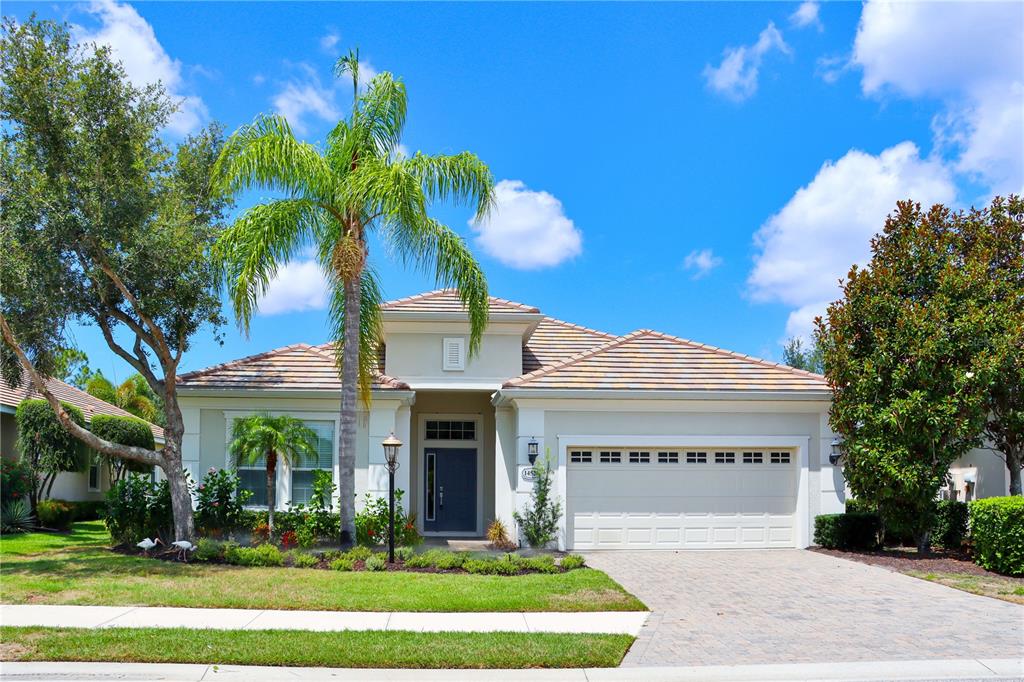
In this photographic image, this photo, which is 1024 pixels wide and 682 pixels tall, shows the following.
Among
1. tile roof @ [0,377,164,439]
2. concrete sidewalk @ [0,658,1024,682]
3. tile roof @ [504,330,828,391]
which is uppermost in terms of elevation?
tile roof @ [504,330,828,391]

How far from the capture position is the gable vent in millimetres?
18578

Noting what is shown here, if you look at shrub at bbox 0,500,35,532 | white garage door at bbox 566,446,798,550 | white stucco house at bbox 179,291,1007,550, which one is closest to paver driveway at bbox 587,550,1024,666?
white garage door at bbox 566,446,798,550

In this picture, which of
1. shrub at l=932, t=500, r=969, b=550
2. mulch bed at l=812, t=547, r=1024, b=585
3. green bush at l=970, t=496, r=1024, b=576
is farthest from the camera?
shrub at l=932, t=500, r=969, b=550

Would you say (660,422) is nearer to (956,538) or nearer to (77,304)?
(956,538)

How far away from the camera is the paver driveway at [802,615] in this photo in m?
8.38

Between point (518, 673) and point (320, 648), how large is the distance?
1932 mm

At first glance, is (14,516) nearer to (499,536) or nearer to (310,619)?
(499,536)

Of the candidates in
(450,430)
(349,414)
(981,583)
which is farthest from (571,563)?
(450,430)

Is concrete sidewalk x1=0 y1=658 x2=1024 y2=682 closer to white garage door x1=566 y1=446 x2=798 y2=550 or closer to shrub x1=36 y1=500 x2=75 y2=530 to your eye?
white garage door x1=566 y1=446 x2=798 y2=550

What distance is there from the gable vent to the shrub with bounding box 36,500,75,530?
9.91 meters

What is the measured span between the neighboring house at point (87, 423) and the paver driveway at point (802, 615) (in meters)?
14.4

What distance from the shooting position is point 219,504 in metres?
16.2

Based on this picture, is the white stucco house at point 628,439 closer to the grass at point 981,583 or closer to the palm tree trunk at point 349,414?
the palm tree trunk at point 349,414

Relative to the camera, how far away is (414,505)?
63.2 feet
